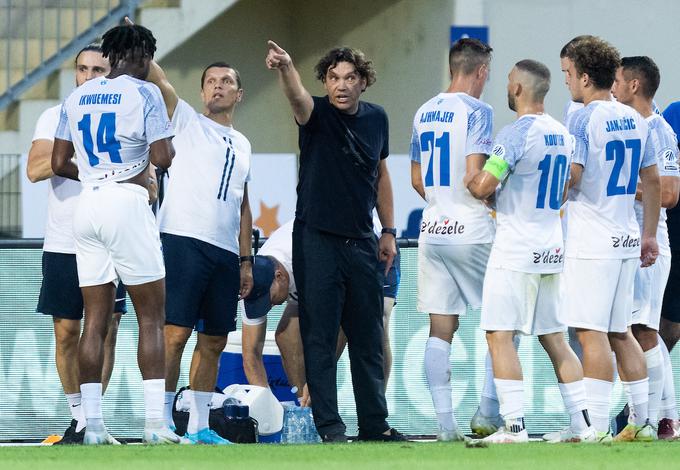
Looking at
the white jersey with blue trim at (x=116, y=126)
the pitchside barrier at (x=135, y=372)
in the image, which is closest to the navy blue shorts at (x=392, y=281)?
the pitchside barrier at (x=135, y=372)

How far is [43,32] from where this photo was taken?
15.7 meters

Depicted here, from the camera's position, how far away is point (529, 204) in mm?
8477

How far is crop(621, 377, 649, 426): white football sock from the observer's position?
8.89 m

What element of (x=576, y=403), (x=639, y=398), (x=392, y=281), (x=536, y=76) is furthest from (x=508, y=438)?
(x=392, y=281)

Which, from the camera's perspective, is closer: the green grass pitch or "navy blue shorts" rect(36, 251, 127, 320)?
the green grass pitch

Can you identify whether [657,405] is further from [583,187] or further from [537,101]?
[537,101]

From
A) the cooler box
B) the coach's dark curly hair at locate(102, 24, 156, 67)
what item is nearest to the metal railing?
the cooler box

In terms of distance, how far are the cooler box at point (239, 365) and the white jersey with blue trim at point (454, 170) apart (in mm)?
1998

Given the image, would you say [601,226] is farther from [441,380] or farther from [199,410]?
[199,410]

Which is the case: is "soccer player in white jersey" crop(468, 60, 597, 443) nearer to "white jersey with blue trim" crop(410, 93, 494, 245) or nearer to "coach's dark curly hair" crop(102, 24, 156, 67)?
"white jersey with blue trim" crop(410, 93, 494, 245)

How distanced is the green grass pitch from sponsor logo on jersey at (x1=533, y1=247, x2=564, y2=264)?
1.01m

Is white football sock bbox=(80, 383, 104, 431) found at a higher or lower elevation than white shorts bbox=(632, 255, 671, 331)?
lower

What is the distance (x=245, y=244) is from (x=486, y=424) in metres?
1.81

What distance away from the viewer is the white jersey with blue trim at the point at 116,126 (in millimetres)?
8062
